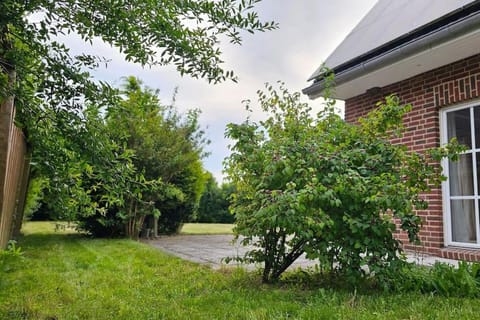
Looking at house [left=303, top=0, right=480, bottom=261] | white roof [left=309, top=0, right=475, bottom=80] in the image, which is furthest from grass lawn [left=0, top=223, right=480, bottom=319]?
white roof [left=309, top=0, right=475, bottom=80]

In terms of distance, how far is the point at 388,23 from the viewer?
18.0 ft

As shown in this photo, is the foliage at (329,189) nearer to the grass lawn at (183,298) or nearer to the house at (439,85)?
the grass lawn at (183,298)

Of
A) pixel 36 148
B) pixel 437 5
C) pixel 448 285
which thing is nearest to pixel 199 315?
pixel 36 148

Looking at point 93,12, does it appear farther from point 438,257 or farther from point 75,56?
point 438,257

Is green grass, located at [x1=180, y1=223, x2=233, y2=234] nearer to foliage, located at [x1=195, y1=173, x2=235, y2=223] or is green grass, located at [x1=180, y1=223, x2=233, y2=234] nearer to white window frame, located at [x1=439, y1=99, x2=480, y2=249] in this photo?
foliage, located at [x1=195, y1=173, x2=235, y2=223]

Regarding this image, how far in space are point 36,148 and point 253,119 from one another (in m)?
1.93

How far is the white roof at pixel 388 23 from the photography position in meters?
4.43

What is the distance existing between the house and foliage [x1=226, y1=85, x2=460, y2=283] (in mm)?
1050

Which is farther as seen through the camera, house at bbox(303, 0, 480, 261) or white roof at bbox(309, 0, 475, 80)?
white roof at bbox(309, 0, 475, 80)

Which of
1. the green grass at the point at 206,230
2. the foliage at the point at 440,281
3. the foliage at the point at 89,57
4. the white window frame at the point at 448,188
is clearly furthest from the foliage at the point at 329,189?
the green grass at the point at 206,230

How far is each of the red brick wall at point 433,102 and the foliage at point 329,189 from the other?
1.43 metres

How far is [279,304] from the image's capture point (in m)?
2.73

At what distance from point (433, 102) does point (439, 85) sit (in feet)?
0.71

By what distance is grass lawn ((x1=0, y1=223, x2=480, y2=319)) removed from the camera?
2520mm
